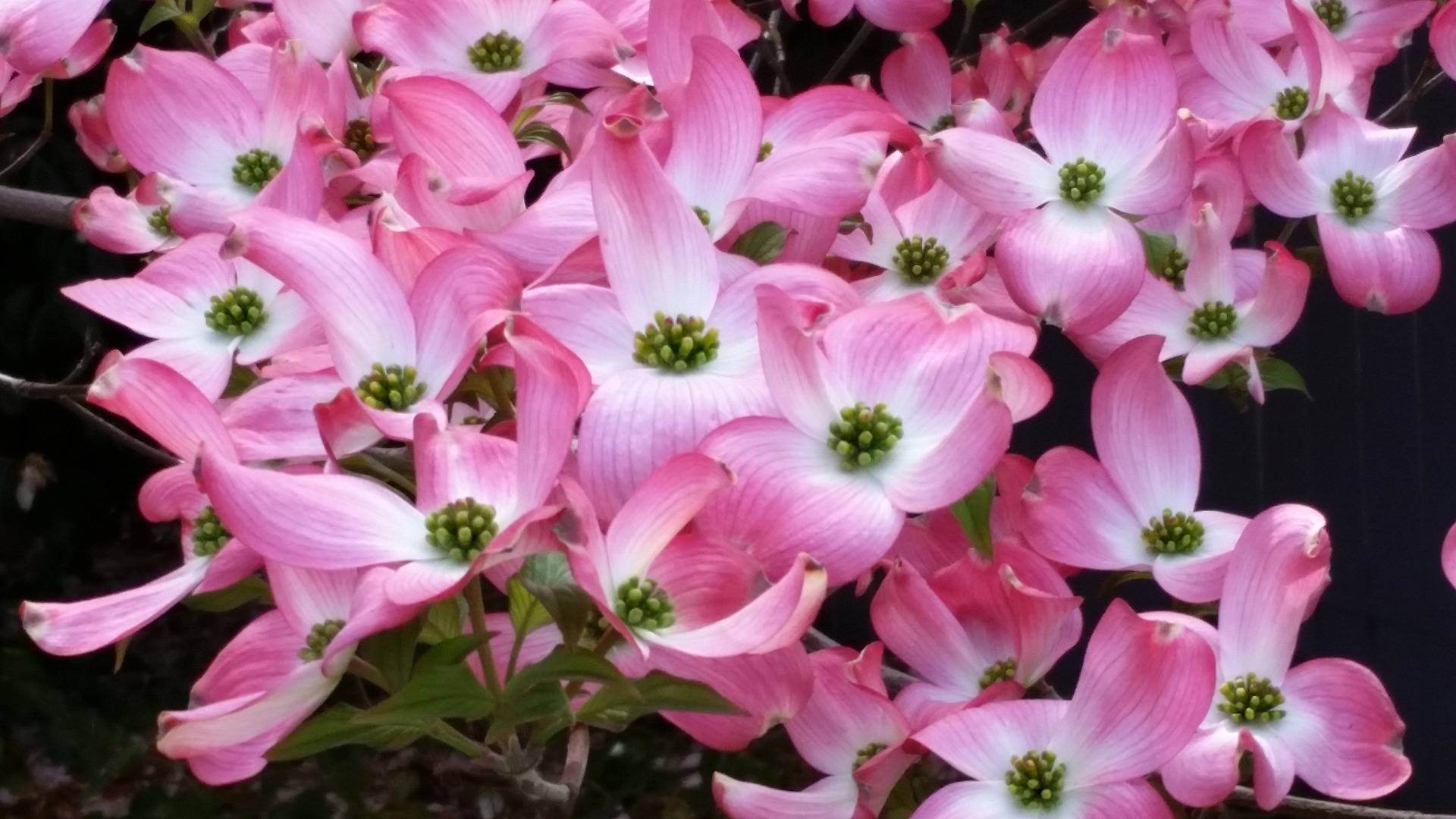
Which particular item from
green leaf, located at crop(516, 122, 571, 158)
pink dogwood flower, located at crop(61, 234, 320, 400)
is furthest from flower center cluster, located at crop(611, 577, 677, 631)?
green leaf, located at crop(516, 122, 571, 158)

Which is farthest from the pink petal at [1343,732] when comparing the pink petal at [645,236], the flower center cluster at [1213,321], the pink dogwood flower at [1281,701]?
the pink petal at [645,236]

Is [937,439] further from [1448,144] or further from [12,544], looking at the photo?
[12,544]

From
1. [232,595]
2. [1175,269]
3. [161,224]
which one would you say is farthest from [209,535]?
[1175,269]

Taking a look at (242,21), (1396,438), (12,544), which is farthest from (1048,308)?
(12,544)

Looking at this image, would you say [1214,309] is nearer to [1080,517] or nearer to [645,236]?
[1080,517]

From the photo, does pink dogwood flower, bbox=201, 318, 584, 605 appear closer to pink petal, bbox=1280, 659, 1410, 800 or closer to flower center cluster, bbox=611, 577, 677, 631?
flower center cluster, bbox=611, 577, 677, 631
